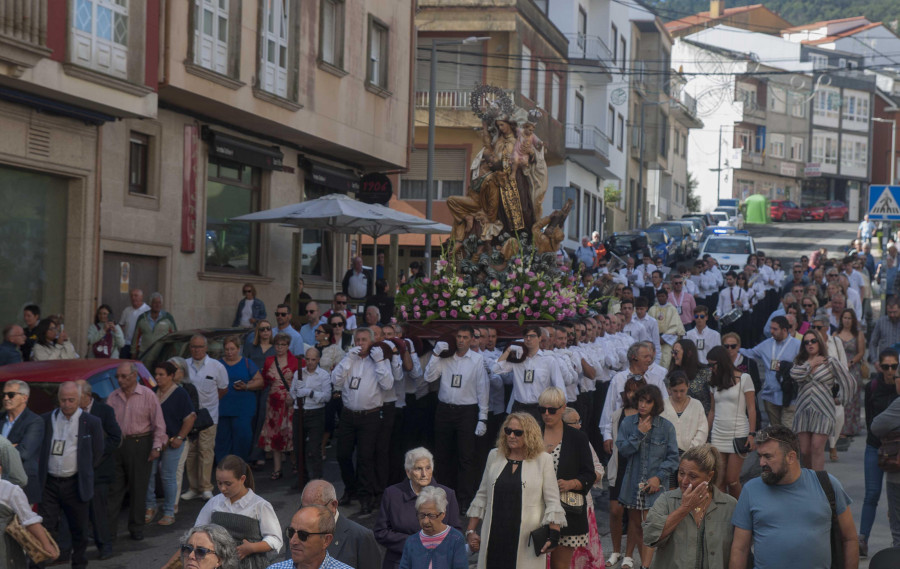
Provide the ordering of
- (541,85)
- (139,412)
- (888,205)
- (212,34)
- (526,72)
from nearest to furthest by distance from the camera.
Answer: (139,412), (212,34), (888,205), (526,72), (541,85)

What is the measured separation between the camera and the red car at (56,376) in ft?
36.2

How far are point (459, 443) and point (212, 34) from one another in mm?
9912

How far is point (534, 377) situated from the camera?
12.3m

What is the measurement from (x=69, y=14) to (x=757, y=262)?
14722 mm

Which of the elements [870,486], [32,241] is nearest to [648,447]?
[870,486]

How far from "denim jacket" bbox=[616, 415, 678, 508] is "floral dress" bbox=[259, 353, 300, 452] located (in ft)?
18.0

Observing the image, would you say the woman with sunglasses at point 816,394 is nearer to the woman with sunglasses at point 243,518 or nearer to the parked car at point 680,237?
the woman with sunglasses at point 243,518

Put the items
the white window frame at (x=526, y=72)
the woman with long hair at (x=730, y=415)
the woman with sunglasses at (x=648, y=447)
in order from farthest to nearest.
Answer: the white window frame at (x=526, y=72), the woman with long hair at (x=730, y=415), the woman with sunglasses at (x=648, y=447)

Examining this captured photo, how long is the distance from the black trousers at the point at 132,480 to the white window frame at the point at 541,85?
28.5 metres

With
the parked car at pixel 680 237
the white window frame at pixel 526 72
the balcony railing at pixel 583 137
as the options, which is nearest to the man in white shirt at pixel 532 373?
the white window frame at pixel 526 72

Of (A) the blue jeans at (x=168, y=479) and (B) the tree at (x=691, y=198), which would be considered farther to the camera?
(B) the tree at (x=691, y=198)

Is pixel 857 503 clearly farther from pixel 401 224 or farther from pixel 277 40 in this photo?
pixel 277 40

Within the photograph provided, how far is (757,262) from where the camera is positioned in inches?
985

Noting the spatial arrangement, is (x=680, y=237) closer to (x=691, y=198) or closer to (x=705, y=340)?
(x=705, y=340)
